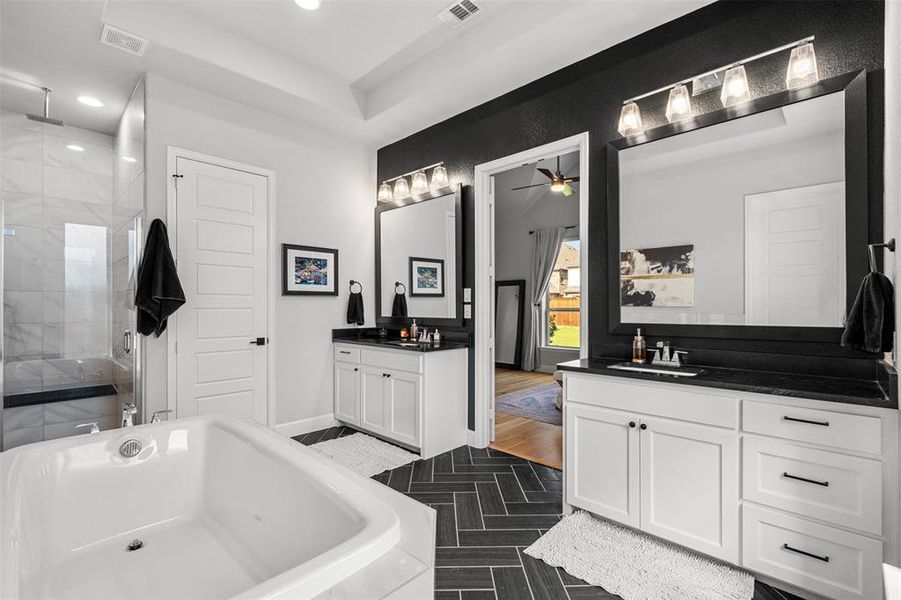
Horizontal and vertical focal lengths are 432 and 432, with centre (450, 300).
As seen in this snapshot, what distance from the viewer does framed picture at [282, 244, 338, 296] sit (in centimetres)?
381

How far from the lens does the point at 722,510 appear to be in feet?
6.10

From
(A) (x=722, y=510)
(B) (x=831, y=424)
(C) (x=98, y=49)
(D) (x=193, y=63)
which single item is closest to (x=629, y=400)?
(A) (x=722, y=510)

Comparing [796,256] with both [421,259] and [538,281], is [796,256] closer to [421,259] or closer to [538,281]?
[421,259]

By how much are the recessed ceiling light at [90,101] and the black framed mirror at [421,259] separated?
2.40m

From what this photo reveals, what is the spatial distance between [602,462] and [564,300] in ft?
16.2

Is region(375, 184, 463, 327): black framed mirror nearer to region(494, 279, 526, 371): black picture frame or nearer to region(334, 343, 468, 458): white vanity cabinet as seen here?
region(334, 343, 468, 458): white vanity cabinet

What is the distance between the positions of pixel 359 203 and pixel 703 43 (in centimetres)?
309

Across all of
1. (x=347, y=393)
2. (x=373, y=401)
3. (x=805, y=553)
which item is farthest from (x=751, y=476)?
(x=347, y=393)

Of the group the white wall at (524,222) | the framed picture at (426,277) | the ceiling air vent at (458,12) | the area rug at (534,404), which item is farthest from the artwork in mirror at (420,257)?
the white wall at (524,222)

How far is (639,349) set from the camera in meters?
2.51

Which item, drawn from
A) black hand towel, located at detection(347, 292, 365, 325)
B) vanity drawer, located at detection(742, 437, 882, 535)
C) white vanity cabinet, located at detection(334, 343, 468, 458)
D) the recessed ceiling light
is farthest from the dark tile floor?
the recessed ceiling light

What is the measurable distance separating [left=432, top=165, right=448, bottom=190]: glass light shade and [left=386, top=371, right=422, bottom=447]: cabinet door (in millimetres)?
1654

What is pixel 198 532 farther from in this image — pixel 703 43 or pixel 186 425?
pixel 703 43

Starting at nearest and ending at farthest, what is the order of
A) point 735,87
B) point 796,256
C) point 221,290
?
point 796,256, point 735,87, point 221,290
